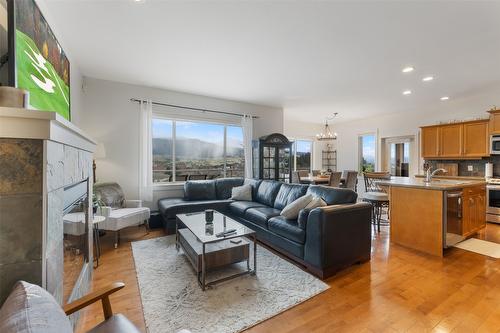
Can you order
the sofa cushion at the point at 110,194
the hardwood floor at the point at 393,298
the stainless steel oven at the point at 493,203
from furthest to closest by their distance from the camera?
1. the stainless steel oven at the point at 493,203
2. the sofa cushion at the point at 110,194
3. the hardwood floor at the point at 393,298

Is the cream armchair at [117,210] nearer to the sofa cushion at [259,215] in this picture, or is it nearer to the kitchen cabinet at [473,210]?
the sofa cushion at [259,215]

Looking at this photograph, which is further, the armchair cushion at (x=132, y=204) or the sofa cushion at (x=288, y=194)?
the armchair cushion at (x=132, y=204)

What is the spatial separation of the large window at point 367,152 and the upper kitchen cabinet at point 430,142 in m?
1.48

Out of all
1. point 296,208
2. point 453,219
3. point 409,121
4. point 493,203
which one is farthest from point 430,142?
point 296,208

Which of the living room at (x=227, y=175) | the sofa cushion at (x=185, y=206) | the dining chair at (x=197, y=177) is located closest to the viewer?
the living room at (x=227, y=175)

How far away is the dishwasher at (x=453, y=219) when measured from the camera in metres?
2.98

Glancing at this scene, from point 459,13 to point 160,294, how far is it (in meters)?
3.97

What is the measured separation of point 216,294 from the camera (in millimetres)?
2082

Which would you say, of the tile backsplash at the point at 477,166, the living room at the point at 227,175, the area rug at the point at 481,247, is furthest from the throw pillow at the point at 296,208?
the tile backsplash at the point at 477,166

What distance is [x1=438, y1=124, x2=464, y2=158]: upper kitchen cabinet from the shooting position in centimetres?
493

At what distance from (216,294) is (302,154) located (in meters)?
6.56

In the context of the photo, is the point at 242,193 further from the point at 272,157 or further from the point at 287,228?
the point at 287,228

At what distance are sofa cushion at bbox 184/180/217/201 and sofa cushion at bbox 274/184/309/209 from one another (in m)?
1.45

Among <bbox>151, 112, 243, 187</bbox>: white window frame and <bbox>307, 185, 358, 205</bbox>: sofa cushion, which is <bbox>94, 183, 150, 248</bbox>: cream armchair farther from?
<bbox>307, 185, 358, 205</bbox>: sofa cushion
